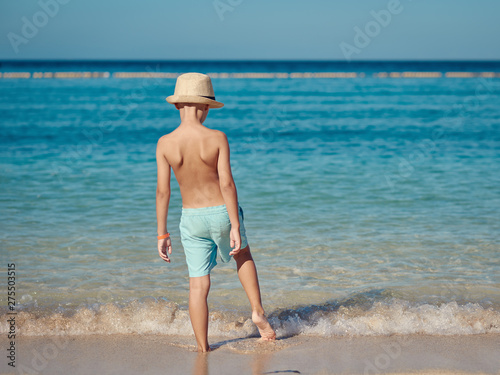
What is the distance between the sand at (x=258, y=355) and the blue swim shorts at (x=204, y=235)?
1.98ft

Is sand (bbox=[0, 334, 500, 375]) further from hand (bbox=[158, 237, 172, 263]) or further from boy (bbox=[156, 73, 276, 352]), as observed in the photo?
hand (bbox=[158, 237, 172, 263])

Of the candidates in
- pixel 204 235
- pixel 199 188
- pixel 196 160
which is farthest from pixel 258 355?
pixel 196 160

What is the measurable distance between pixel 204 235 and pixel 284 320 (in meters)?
1.29

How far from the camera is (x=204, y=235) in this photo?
3.58 m

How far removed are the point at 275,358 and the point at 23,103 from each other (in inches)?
1145

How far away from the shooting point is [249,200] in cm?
884

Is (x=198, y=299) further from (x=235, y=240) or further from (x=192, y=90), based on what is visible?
(x=192, y=90)

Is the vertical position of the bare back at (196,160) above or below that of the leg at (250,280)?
above

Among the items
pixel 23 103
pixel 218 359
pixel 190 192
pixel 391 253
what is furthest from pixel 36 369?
pixel 23 103

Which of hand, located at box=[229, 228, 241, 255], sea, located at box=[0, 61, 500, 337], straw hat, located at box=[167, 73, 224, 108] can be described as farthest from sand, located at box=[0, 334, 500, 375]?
straw hat, located at box=[167, 73, 224, 108]

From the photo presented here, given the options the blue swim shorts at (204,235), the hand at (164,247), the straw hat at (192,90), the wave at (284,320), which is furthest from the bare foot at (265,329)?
the straw hat at (192,90)

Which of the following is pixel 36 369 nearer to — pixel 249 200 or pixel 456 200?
pixel 249 200

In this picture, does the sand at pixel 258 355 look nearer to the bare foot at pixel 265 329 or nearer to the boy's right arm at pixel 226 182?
the bare foot at pixel 265 329

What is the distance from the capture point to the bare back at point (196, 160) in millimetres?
3451
